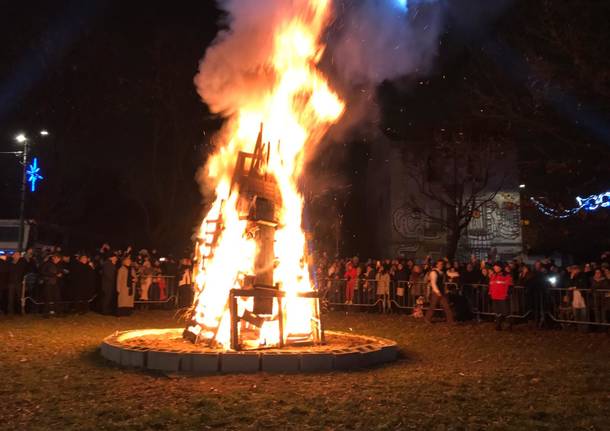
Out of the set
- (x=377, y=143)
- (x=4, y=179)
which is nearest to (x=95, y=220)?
(x=4, y=179)

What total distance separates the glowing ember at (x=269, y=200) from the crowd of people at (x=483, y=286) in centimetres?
622

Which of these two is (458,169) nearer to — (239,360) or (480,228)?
(480,228)

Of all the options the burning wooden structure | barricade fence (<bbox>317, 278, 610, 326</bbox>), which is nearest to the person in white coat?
barricade fence (<bbox>317, 278, 610, 326</bbox>)

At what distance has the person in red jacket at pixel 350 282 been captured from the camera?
20.2m

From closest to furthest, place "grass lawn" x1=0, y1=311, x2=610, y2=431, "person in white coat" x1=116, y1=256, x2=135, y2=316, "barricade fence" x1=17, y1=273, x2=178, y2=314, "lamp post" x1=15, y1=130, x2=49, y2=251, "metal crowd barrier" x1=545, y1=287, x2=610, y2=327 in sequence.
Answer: "grass lawn" x1=0, y1=311, x2=610, y2=431 → "metal crowd barrier" x1=545, y1=287, x2=610, y2=327 → "barricade fence" x1=17, y1=273, x2=178, y2=314 → "person in white coat" x1=116, y1=256, x2=135, y2=316 → "lamp post" x1=15, y1=130, x2=49, y2=251

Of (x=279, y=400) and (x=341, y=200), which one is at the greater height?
(x=341, y=200)

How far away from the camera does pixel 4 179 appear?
123 ft

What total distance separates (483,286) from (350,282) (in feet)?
16.1

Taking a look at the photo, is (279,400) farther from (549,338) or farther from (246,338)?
(549,338)

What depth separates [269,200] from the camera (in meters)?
10.9

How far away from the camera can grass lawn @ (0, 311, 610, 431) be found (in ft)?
19.8

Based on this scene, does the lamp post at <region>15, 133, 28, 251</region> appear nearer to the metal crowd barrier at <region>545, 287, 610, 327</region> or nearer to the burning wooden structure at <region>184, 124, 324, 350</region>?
the burning wooden structure at <region>184, 124, 324, 350</region>

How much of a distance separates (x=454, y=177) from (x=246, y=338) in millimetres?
20044

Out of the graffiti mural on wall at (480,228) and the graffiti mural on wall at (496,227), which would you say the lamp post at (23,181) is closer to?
the graffiti mural on wall at (480,228)
